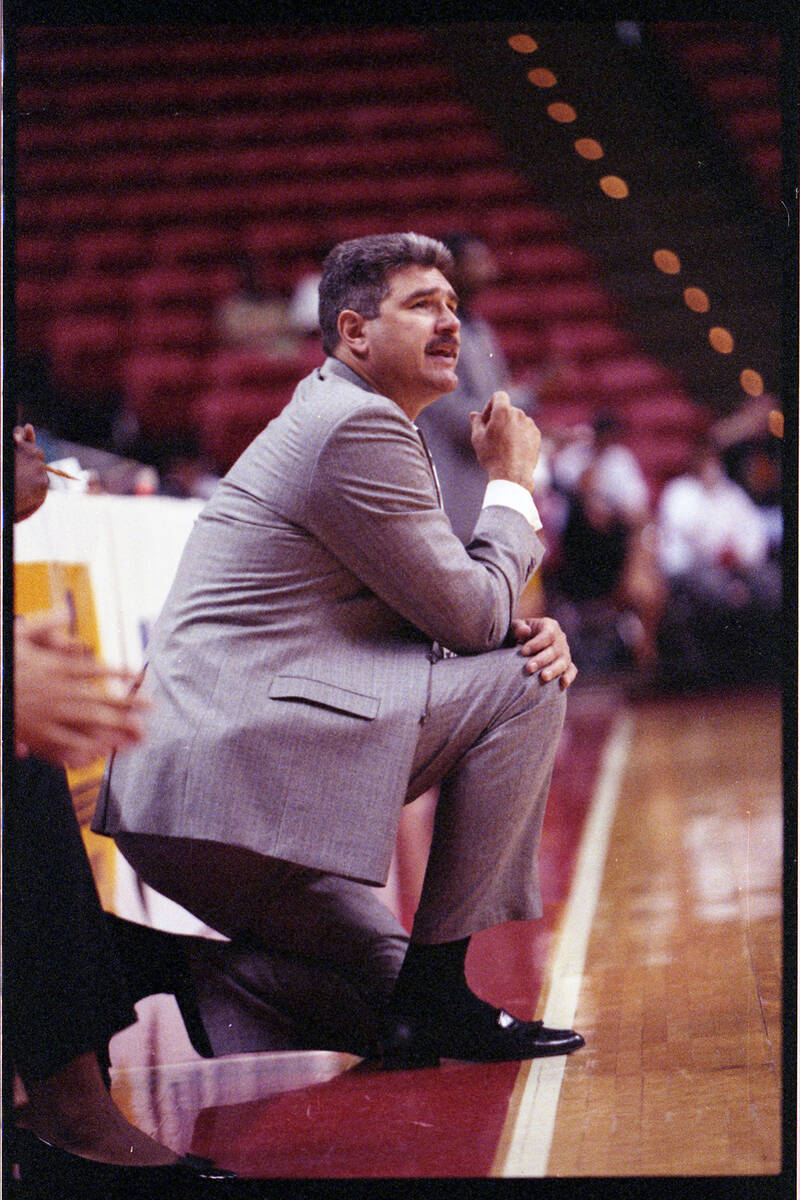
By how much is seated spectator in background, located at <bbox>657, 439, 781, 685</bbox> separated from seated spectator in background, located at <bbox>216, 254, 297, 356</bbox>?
105 inches

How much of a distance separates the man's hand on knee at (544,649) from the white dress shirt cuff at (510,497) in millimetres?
128

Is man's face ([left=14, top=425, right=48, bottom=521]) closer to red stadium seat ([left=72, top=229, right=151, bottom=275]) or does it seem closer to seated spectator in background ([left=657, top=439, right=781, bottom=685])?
red stadium seat ([left=72, top=229, right=151, bottom=275])

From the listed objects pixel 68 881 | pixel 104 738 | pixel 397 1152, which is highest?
pixel 104 738

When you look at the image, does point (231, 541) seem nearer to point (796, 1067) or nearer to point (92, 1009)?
point (92, 1009)

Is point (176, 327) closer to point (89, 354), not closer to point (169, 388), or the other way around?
point (169, 388)

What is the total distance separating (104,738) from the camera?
1.38 meters

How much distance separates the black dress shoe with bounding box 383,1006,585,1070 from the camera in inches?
64.6

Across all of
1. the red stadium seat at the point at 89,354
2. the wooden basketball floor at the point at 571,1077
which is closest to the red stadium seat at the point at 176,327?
the red stadium seat at the point at 89,354

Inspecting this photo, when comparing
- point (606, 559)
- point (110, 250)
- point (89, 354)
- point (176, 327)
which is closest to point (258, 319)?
point (110, 250)

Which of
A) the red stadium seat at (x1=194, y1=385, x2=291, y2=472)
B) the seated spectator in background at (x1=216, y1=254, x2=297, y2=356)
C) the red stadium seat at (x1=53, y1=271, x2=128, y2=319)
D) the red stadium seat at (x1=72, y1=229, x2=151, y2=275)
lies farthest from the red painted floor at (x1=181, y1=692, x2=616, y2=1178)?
the red stadium seat at (x1=53, y1=271, x2=128, y2=319)

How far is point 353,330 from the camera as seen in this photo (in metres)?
1.67

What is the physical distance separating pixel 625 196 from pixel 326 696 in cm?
77

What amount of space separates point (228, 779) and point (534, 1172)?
53 centimetres

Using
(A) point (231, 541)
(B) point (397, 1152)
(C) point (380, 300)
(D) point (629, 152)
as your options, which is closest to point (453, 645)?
(A) point (231, 541)
